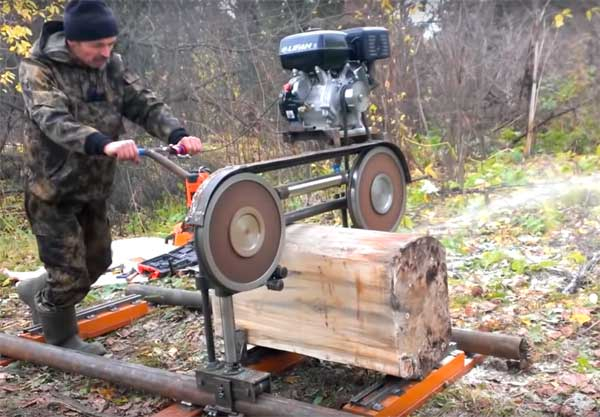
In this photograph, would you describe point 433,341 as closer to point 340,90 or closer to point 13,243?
point 340,90

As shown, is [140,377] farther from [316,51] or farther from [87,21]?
[316,51]

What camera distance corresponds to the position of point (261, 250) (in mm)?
3381

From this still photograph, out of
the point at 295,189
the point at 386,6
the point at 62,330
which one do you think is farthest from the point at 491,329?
the point at 386,6

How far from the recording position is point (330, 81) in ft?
14.4

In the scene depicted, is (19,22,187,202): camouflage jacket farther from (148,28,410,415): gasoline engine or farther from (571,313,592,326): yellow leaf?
(571,313,592,326): yellow leaf

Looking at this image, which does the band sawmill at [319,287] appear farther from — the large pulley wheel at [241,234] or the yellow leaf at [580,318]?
the yellow leaf at [580,318]

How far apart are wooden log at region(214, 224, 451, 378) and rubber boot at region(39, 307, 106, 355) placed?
1.34 metres

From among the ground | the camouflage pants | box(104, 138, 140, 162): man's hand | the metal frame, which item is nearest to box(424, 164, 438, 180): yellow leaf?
the ground

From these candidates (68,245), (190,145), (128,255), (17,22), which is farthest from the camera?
(17,22)

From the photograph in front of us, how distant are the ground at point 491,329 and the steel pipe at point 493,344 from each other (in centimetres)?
11

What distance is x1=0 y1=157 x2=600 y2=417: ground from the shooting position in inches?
146

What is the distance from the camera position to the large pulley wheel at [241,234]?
314 centimetres

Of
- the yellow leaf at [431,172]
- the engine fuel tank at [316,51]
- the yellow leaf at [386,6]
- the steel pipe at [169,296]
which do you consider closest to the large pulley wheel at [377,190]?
the engine fuel tank at [316,51]

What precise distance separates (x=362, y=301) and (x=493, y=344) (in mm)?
898
